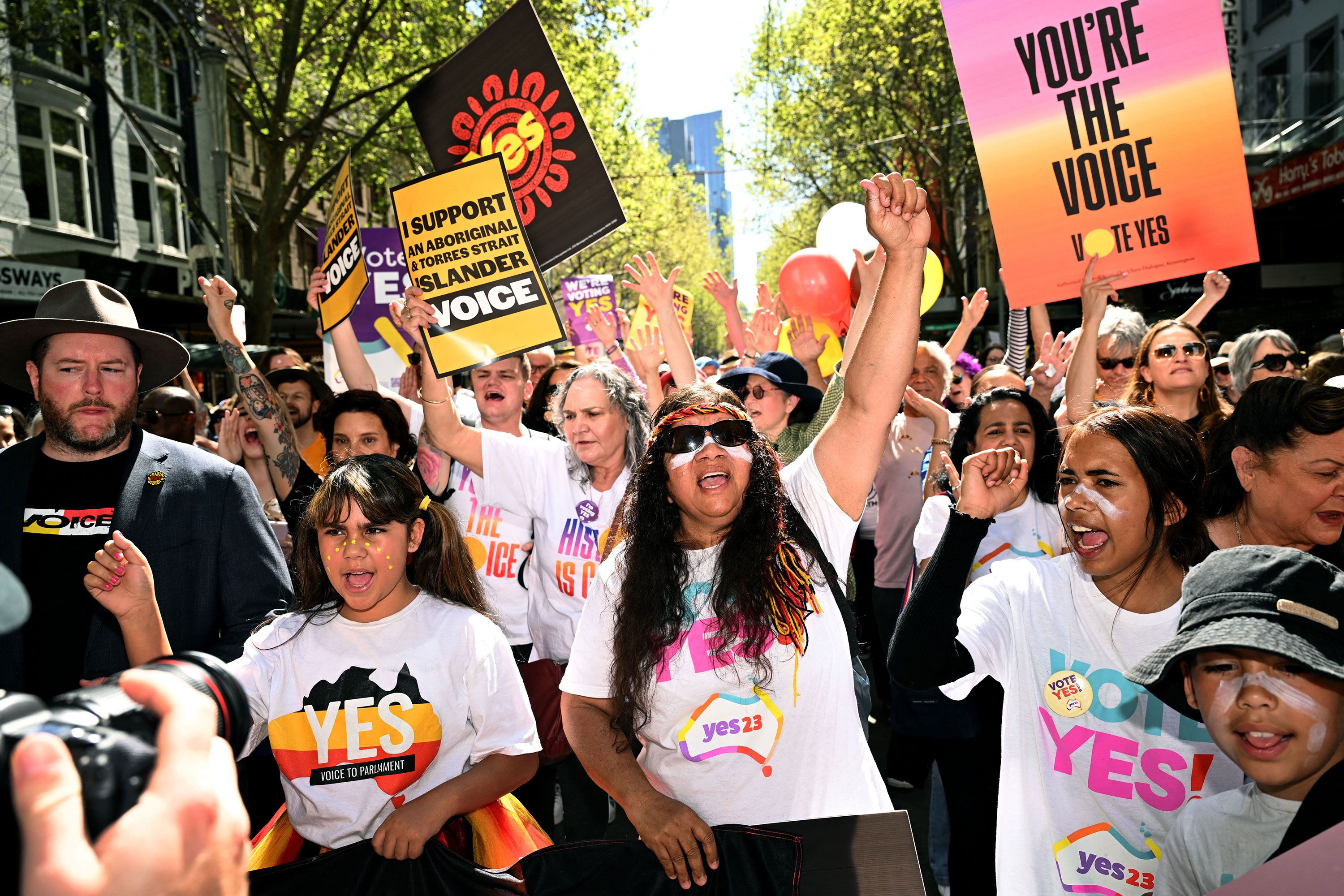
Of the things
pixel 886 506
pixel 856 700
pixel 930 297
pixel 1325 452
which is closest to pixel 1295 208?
pixel 930 297

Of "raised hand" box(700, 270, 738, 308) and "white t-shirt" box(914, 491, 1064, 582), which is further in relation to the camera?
"raised hand" box(700, 270, 738, 308)

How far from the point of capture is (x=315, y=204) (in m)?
35.5

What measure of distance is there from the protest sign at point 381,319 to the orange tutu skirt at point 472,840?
19.8ft

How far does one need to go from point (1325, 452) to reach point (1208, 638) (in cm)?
125

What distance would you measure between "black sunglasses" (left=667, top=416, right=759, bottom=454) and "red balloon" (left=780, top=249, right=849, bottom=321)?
5434mm

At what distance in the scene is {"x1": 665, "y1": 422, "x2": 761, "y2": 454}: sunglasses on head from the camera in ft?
8.66

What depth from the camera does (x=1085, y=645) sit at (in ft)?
7.58

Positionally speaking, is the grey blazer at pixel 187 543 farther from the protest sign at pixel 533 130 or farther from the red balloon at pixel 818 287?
the red balloon at pixel 818 287

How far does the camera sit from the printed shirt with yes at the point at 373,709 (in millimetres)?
2523

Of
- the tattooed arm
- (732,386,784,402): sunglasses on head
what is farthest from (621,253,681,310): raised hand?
the tattooed arm

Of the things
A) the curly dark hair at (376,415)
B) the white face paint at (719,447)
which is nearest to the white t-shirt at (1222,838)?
the white face paint at (719,447)

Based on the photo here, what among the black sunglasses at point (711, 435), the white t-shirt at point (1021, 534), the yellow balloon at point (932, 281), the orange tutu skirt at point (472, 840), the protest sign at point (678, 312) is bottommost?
the orange tutu skirt at point (472, 840)

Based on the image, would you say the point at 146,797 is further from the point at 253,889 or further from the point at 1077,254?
the point at 1077,254

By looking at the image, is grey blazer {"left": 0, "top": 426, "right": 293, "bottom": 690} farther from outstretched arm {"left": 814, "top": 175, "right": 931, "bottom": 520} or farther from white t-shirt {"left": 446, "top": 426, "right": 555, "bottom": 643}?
outstretched arm {"left": 814, "top": 175, "right": 931, "bottom": 520}
